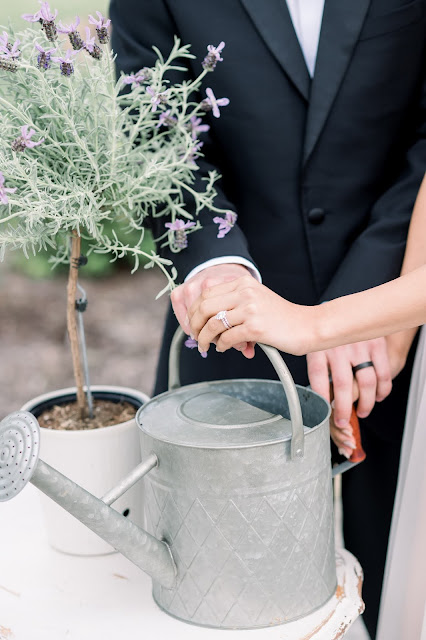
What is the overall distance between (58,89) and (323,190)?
553 millimetres

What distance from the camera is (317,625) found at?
96 cm

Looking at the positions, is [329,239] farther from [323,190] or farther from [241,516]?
[241,516]

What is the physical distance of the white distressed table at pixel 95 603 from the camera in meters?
0.95

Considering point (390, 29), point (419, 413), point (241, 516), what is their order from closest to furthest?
1. point (241, 516)
2. point (419, 413)
3. point (390, 29)

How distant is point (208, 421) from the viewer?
3.18 ft

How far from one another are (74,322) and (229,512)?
424mm

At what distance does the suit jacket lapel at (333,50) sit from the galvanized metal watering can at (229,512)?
21.2 inches

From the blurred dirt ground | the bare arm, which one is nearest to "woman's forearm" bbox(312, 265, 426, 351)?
the bare arm

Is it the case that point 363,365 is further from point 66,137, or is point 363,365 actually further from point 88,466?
point 66,137

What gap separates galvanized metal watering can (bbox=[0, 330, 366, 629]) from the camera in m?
0.88

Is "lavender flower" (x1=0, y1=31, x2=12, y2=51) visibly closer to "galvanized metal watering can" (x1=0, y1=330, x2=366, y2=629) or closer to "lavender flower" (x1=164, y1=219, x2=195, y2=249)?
"lavender flower" (x1=164, y1=219, x2=195, y2=249)

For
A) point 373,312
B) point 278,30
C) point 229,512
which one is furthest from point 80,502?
point 278,30

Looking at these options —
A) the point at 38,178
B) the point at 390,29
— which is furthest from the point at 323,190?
the point at 38,178

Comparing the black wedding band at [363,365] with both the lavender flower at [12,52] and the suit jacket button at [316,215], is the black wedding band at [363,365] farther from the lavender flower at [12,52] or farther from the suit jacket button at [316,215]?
the lavender flower at [12,52]
